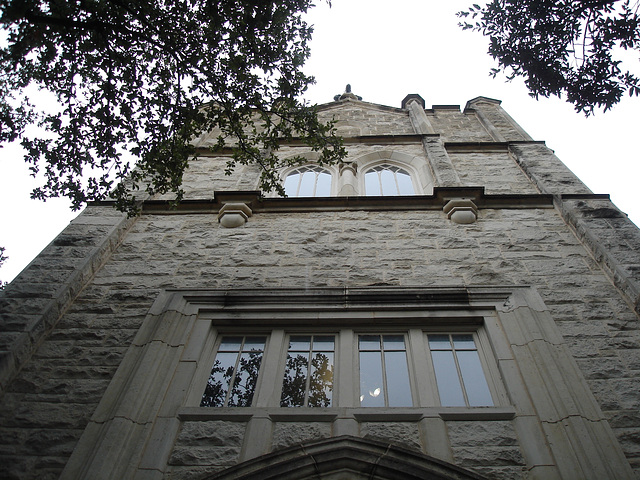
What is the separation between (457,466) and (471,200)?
4.61 m

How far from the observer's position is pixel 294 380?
15.1 ft

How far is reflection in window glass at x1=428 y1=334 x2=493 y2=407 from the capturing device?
4.35 metres

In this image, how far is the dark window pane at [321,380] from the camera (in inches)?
173

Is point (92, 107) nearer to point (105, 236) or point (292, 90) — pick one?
point (105, 236)

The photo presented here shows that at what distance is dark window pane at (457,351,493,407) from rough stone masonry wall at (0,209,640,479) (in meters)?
0.52

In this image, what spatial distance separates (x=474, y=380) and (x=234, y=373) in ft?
7.98

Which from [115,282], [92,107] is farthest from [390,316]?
[92,107]

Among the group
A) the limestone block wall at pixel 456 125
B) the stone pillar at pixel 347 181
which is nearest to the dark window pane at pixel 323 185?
the stone pillar at pixel 347 181

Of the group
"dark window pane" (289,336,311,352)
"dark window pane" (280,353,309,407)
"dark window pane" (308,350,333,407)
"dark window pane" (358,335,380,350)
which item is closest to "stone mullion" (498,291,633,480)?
"dark window pane" (358,335,380,350)

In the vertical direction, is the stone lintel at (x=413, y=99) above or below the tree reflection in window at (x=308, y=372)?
above

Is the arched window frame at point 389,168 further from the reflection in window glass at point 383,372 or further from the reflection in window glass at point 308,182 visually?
the reflection in window glass at point 383,372

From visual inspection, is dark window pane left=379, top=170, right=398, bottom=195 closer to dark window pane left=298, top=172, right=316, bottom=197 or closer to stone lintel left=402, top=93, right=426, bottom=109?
dark window pane left=298, top=172, right=316, bottom=197

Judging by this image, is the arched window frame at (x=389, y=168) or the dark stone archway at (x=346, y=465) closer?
the dark stone archway at (x=346, y=465)

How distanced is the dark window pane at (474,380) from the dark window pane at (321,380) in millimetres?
1337
